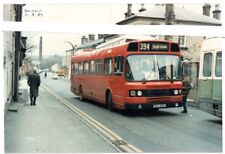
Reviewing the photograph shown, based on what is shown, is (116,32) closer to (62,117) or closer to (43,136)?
(43,136)

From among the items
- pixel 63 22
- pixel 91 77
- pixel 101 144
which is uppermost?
pixel 63 22

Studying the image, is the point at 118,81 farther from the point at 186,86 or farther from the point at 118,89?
the point at 186,86

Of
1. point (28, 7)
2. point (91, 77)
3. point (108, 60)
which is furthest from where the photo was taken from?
point (91, 77)

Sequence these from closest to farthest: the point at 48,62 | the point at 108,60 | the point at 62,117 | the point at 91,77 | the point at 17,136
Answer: the point at 48,62 < the point at 17,136 < the point at 62,117 < the point at 108,60 < the point at 91,77

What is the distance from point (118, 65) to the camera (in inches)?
423

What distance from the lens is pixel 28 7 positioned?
14.8 ft

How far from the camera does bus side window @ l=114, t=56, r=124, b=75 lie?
10328 mm

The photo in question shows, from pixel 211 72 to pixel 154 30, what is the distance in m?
5.74

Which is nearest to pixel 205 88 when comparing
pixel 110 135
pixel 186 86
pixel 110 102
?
pixel 186 86

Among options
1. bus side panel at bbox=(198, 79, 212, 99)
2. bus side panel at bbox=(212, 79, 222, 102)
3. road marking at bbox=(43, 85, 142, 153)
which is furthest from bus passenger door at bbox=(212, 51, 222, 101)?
road marking at bbox=(43, 85, 142, 153)

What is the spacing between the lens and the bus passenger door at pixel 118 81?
10430 mm

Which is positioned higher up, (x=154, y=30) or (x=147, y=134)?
(x=154, y=30)

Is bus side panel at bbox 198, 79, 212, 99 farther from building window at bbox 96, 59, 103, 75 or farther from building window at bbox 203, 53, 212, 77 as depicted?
building window at bbox 96, 59, 103, 75

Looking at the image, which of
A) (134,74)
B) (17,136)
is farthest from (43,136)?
(134,74)
